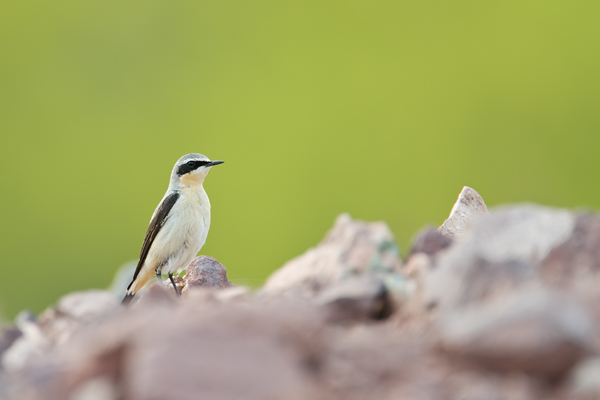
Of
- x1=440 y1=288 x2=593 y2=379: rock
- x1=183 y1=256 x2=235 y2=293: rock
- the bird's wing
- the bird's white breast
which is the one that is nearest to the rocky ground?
x1=440 y1=288 x2=593 y2=379: rock

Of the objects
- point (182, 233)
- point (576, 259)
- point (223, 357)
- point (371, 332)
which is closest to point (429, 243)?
point (576, 259)

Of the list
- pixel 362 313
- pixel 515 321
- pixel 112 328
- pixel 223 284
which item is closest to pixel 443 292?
pixel 362 313

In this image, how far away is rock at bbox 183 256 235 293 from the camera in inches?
276

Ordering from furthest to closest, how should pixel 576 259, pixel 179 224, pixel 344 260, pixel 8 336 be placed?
pixel 179 224 < pixel 8 336 < pixel 344 260 < pixel 576 259

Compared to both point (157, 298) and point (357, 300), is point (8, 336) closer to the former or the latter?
point (157, 298)

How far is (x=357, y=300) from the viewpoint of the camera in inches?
157

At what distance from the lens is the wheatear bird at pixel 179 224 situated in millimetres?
9078

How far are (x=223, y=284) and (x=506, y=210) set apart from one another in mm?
3222

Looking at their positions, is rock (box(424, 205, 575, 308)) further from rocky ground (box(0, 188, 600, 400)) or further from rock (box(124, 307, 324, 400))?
rock (box(124, 307, 324, 400))

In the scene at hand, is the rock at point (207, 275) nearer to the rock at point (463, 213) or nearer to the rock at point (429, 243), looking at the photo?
the rock at point (463, 213)

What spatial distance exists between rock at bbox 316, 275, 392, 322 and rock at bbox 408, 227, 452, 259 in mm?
785

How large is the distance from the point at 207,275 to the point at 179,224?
6.68 feet

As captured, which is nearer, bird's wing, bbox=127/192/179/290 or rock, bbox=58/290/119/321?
rock, bbox=58/290/119/321

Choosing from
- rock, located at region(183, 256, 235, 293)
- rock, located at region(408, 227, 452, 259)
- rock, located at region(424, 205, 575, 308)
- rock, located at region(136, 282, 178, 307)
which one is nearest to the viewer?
rock, located at region(424, 205, 575, 308)
